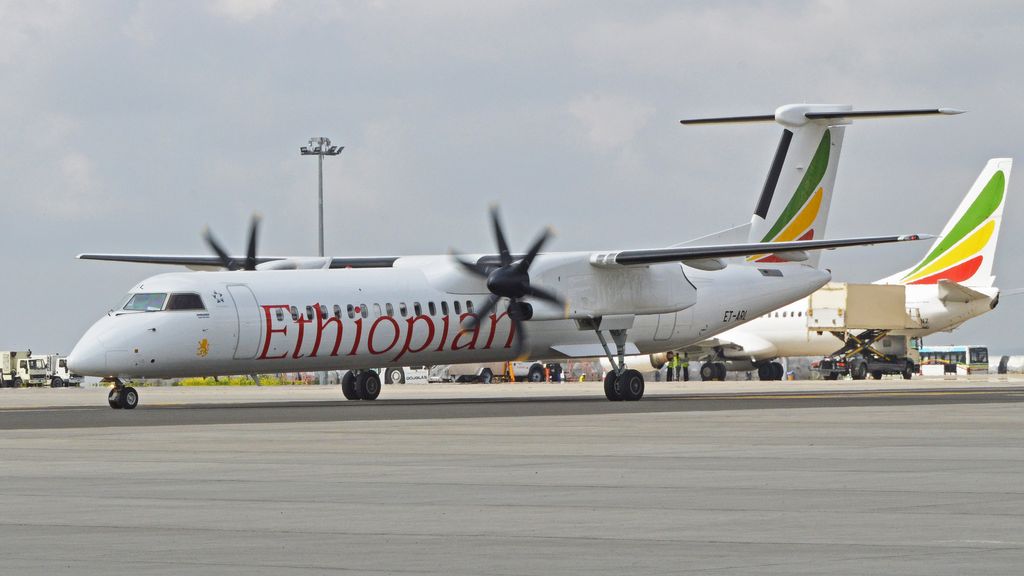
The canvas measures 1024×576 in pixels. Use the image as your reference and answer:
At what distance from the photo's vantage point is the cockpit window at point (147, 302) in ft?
110

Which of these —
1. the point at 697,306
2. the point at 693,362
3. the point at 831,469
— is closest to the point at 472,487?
the point at 831,469

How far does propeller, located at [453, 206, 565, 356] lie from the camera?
37.0m

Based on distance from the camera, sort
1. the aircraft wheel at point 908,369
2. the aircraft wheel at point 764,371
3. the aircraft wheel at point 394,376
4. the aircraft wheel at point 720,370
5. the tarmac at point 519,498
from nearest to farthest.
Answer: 1. the tarmac at point 519,498
2. the aircraft wheel at point 394,376
3. the aircraft wheel at point 908,369
4. the aircraft wheel at point 720,370
5. the aircraft wheel at point 764,371

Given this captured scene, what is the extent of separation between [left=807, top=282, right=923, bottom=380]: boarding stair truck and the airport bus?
893 inches

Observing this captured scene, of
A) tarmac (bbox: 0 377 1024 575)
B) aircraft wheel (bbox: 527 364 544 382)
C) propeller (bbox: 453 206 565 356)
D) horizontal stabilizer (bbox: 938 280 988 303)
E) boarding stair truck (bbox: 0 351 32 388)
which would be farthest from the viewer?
boarding stair truck (bbox: 0 351 32 388)

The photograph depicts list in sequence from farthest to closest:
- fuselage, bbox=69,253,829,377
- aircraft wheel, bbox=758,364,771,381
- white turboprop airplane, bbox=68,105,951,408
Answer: aircraft wheel, bbox=758,364,771,381 < white turboprop airplane, bbox=68,105,951,408 < fuselage, bbox=69,253,829,377

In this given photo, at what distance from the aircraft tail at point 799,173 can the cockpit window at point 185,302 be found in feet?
54.1

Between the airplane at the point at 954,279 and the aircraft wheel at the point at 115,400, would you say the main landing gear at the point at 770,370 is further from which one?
the aircraft wheel at the point at 115,400

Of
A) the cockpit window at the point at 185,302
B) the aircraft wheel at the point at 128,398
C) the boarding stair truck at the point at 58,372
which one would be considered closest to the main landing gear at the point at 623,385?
the cockpit window at the point at 185,302

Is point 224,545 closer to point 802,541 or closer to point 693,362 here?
point 802,541

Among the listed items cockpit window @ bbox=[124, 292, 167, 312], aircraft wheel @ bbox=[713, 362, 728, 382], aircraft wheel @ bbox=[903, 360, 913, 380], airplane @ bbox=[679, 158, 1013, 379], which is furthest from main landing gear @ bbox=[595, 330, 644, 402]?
aircraft wheel @ bbox=[713, 362, 728, 382]

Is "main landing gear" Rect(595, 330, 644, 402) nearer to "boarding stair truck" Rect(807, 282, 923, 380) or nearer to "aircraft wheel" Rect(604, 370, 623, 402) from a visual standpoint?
"aircraft wheel" Rect(604, 370, 623, 402)

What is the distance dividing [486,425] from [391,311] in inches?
458

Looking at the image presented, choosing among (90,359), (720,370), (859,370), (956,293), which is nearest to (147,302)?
(90,359)
